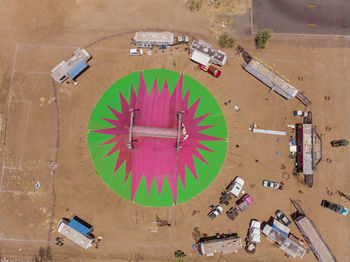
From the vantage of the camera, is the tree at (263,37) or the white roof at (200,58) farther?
the white roof at (200,58)

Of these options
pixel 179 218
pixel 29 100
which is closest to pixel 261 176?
pixel 179 218

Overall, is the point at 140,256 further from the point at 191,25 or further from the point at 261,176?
the point at 191,25

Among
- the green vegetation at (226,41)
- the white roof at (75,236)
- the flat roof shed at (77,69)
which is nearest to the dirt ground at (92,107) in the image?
the flat roof shed at (77,69)

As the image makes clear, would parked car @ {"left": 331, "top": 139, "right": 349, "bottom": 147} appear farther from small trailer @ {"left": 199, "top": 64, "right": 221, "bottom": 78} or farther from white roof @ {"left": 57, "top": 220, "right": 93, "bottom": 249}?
white roof @ {"left": 57, "top": 220, "right": 93, "bottom": 249}

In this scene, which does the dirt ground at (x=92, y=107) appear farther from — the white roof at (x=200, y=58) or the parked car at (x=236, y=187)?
the white roof at (x=200, y=58)

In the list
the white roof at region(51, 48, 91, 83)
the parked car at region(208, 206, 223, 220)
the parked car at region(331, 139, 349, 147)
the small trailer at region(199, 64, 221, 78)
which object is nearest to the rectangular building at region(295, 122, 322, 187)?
the parked car at region(331, 139, 349, 147)

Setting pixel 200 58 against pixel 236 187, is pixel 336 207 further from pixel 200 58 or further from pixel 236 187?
pixel 200 58
